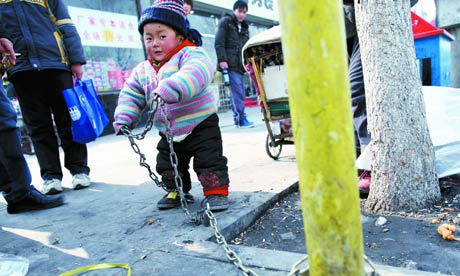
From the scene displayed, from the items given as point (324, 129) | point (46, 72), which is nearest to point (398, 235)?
point (324, 129)

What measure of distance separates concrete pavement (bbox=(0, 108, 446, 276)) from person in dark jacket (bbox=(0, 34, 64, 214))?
92mm

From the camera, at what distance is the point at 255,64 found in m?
3.39

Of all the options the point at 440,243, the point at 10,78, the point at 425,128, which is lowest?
the point at 440,243

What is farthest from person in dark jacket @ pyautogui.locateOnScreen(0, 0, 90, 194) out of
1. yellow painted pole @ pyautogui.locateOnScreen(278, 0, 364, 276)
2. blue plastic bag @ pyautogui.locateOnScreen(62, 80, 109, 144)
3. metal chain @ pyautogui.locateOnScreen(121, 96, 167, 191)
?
yellow painted pole @ pyautogui.locateOnScreen(278, 0, 364, 276)

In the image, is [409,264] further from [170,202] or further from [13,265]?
[13,265]

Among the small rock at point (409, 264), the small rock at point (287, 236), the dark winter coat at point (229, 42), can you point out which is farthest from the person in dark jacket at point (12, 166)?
the dark winter coat at point (229, 42)

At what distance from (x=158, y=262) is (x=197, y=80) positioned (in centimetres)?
101

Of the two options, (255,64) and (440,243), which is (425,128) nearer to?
(440,243)

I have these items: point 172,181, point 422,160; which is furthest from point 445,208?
point 172,181

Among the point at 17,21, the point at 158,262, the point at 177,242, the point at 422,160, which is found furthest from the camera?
the point at 17,21

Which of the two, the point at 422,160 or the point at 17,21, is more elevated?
the point at 17,21

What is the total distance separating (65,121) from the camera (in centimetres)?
325

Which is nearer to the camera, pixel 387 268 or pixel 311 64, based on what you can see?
pixel 311 64

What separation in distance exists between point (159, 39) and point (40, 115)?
1492 millimetres
